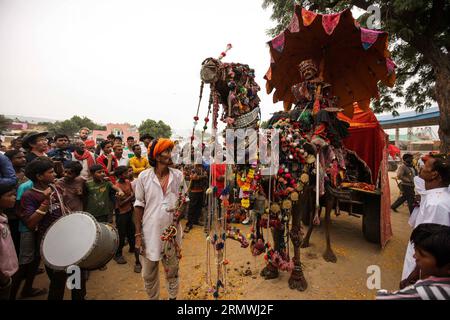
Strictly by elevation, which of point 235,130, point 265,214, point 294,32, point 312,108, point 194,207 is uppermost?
point 294,32

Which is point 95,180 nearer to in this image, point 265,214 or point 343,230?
point 265,214

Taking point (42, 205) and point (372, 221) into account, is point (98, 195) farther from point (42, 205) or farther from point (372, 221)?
point (372, 221)

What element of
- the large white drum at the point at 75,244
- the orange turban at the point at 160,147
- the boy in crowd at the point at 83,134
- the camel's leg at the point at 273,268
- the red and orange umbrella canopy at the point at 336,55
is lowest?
the camel's leg at the point at 273,268

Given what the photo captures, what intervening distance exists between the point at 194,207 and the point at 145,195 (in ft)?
11.5

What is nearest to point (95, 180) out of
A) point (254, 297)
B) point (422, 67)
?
point (254, 297)

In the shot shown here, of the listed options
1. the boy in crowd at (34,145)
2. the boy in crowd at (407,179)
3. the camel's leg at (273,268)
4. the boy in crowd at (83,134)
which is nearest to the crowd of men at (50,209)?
the boy in crowd at (34,145)

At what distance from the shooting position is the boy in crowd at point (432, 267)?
54.8 inches

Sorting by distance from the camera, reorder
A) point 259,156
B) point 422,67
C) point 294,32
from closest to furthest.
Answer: point 259,156, point 294,32, point 422,67

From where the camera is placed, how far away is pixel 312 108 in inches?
146

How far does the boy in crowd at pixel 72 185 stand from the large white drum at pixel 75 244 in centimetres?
107

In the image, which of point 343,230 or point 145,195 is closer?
point 145,195

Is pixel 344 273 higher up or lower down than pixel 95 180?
lower down

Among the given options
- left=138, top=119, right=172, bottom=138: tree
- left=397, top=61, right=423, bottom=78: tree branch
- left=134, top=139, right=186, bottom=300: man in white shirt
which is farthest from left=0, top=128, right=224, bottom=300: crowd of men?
left=138, top=119, right=172, bottom=138: tree

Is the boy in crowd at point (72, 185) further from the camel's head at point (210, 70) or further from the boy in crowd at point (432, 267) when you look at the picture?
the boy in crowd at point (432, 267)
